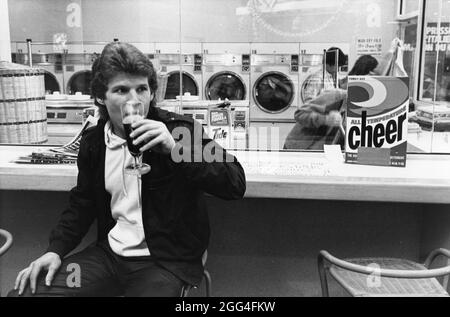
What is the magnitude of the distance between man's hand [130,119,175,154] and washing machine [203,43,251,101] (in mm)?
4038

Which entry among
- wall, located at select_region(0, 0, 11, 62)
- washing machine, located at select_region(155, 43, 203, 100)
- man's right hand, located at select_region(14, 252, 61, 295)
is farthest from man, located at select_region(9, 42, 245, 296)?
washing machine, located at select_region(155, 43, 203, 100)

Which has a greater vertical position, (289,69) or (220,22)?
(220,22)

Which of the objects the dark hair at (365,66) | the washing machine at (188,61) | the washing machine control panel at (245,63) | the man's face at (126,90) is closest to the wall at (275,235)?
the man's face at (126,90)

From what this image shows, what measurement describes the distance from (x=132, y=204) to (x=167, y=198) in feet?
0.34

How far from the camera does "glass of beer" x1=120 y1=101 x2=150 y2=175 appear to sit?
4.17ft

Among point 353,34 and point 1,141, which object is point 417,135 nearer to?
point 1,141

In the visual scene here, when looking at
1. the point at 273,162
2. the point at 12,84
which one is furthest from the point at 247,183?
the point at 12,84

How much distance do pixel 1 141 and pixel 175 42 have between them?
2.83 metres

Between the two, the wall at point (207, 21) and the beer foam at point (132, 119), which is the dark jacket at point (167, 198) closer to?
the beer foam at point (132, 119)

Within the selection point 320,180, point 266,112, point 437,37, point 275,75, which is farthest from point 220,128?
point 275,75

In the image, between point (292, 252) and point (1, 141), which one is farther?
point (1, 141)

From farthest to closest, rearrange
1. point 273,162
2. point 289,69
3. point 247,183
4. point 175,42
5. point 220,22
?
point 220,22
point 289,69
point 175,42
point 273,162
point 247,183

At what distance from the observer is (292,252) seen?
1.95m

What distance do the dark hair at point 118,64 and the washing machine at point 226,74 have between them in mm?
3897
